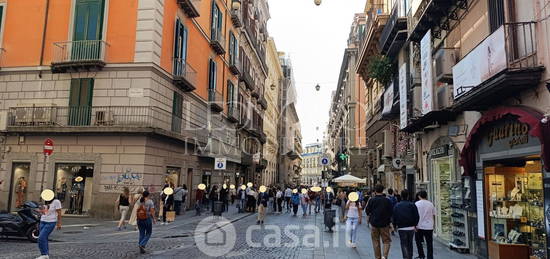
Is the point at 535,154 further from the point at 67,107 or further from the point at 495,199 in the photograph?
the point at 67,107

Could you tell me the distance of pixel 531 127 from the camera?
770 cm

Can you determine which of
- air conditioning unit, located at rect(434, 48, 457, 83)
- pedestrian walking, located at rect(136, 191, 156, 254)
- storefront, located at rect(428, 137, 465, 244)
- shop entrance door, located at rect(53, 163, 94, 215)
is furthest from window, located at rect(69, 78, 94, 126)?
air conditioning unit, located at rect(434, 48, 457, 83)

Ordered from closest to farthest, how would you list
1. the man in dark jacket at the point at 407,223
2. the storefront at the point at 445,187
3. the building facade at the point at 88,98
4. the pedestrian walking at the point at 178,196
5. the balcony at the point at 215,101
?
1. the man in dark jacket at the point at 407,223
2. the storefront at the point at 445,187
3. the building facade at the point at 88,98
4. the pedestrian walking at the point at 178,196
5. the balcony at the point at 215,101

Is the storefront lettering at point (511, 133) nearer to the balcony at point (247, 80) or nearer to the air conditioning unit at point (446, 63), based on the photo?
the air conditioning unit at point (446, 63)

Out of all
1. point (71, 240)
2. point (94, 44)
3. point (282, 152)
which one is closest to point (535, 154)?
point (71, 240)

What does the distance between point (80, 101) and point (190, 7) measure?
24.4 feet

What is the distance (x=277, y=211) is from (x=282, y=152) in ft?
185

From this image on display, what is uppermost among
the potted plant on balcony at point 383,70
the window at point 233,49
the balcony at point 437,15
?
the window at point 233,49

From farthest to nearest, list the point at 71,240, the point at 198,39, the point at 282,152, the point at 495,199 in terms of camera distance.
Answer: the point at 282,152, the point at 198,39, the point at 71,240, the point at 495,199

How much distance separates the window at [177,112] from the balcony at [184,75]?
0.59 meters

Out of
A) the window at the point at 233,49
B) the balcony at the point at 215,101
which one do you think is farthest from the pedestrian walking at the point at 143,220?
the window at the point at 233,49

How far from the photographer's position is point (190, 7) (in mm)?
22516

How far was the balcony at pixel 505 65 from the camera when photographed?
7844 millimetres

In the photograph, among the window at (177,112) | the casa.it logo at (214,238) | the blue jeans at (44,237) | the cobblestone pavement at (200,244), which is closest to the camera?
the blue jeans at (44,237)
